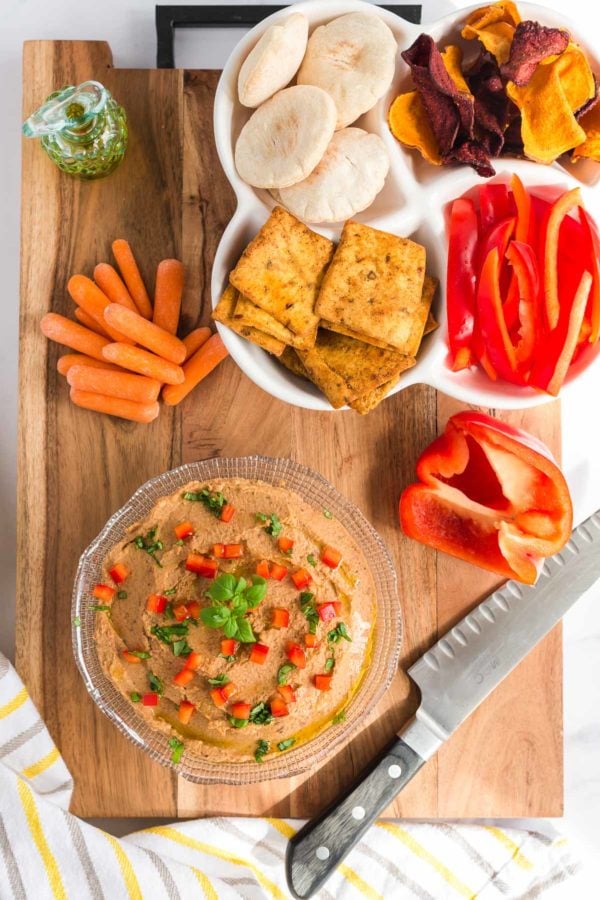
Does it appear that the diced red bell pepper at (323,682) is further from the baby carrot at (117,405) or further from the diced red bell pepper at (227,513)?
the baby carrot at (117,405)

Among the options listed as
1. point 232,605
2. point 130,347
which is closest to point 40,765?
point 232,605

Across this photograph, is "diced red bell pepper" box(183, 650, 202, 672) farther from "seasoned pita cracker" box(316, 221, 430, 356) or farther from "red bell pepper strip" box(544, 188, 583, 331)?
"red bell pepper strip" box(544, 188, 583, 331)

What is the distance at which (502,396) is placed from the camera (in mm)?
2393

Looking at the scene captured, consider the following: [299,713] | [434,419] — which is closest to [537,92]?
[434,419]

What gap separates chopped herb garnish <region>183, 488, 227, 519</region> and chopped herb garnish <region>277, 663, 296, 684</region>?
0.42m

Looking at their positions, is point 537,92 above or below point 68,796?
above

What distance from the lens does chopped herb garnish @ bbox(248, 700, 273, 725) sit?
2.30 metres

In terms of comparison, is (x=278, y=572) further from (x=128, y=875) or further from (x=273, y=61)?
(x=273, y=61)

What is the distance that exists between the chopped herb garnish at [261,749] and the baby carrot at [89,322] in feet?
3.93

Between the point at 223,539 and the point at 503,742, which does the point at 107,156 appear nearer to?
the point at 223,539

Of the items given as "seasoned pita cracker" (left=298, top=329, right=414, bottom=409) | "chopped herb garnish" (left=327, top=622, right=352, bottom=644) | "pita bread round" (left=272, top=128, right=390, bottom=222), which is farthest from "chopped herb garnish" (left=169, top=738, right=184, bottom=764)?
"pita bread round" (left=272, top=128, right=390, bottom=222)

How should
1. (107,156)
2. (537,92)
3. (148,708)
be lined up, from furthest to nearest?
(107,156), (148,708), (537,92)

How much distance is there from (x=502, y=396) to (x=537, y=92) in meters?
0.75

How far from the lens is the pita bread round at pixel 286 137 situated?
217 cm
